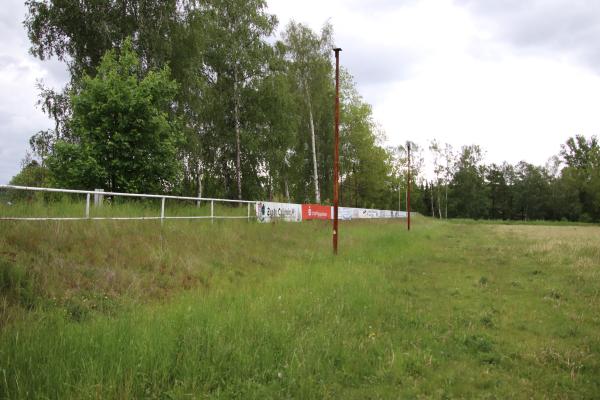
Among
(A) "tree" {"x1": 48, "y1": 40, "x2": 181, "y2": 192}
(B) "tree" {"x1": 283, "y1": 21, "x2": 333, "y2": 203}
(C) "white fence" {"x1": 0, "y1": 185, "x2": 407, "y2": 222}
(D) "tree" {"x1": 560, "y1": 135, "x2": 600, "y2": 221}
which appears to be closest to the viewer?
(C) "white fence" {"x1": 0, "y1": 185, "x2": 407, "y2": 222}

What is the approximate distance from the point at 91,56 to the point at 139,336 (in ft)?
61.8

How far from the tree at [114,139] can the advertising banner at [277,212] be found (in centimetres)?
467

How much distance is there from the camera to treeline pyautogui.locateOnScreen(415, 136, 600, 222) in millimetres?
90125

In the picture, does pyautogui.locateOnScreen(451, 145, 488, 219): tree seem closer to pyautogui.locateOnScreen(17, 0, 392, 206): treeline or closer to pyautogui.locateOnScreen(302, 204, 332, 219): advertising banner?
pyautogui.locateOnScreen(17, 0, 392, 206): treeline

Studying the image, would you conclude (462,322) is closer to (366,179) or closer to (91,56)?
(91,56)

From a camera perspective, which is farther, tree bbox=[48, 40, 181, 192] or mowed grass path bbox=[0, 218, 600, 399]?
tree bbox=[48, 40, 181, 192]

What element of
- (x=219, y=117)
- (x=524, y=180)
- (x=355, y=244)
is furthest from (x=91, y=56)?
(x=524, y=180)

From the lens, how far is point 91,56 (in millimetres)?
19281

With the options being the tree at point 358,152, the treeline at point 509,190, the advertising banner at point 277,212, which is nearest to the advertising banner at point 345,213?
the advertising banner at point 277,212

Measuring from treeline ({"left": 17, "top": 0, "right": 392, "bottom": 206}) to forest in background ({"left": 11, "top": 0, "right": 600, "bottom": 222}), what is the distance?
6 centimetres

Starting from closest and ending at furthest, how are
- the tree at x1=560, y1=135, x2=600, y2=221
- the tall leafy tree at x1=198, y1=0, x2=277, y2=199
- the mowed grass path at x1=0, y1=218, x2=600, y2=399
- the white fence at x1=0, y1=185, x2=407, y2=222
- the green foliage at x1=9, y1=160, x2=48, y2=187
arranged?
the mowed grass path at x1=0, y1=218, x2=600, y2=399
the white fence at x1=0, y1=185, x2=407, y2=222
the tall leafy tree at x1=198, y1=0, x2=277, y2=199
the green foliage at x1=9, y1=160, x2=48, y2=187
the tree at x1=560, y1=135, x2=600, y2=221

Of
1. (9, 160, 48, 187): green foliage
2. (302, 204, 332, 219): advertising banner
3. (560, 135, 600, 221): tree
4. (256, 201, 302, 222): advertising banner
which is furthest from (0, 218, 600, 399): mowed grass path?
(560, 135, 600, 221): tree

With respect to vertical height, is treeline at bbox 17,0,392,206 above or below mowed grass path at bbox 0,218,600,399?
above

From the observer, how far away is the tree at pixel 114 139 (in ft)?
47.5
